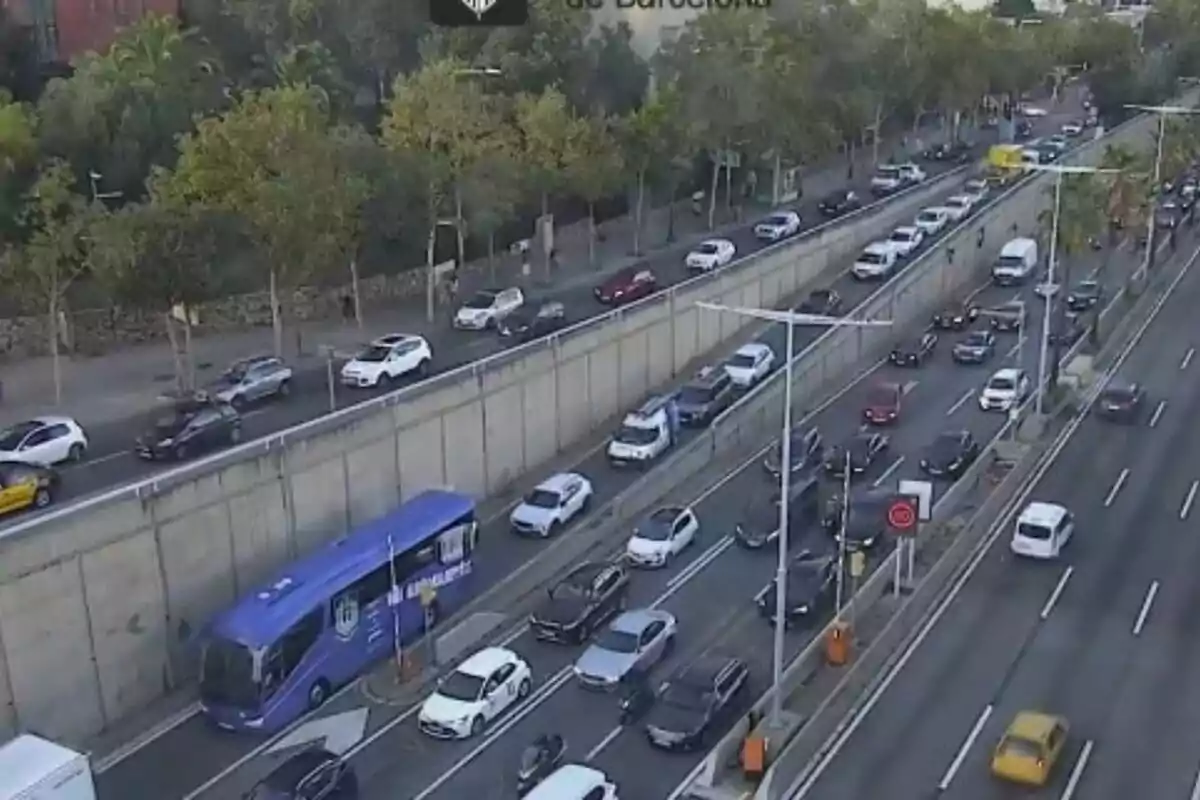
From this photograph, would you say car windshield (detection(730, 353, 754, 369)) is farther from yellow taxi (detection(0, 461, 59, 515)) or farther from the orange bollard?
yellow taxi (detection(0, 461, 59, 515))

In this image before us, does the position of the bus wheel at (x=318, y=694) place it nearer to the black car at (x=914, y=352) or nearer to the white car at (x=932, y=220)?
the black car at (x=914, y=352)

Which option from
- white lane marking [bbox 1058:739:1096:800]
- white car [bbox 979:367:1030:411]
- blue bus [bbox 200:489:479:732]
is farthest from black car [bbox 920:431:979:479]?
blue bus [bbox 200:489:479:732]

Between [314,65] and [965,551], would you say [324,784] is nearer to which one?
[965,551]

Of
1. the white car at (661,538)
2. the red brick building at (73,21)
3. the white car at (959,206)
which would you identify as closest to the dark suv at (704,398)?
the white car at (661,538)

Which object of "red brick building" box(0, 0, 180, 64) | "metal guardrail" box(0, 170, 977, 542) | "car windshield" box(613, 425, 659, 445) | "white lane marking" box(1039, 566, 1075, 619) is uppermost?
"red brick building" box(0, 0, 180, 64)

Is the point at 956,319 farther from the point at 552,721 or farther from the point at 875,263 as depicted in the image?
the point at 552,721
